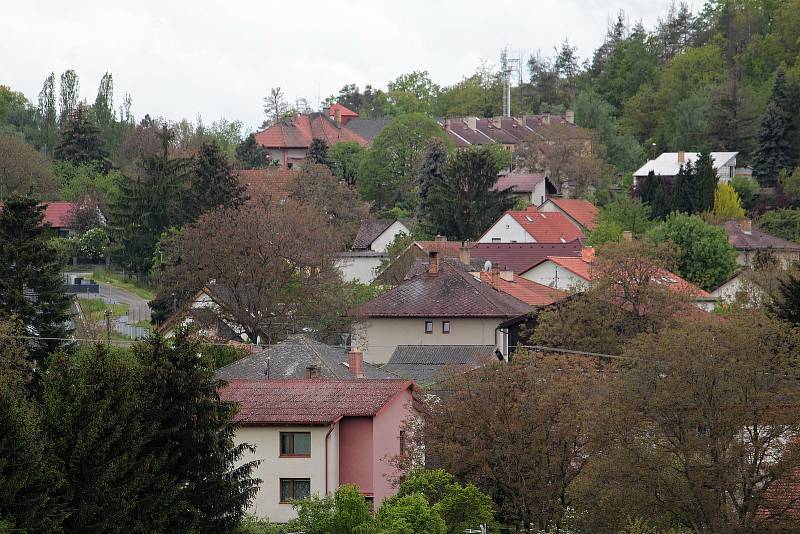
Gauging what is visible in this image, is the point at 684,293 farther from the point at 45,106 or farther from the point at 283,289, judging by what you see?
the point at 45,106

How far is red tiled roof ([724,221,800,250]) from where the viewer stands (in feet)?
271

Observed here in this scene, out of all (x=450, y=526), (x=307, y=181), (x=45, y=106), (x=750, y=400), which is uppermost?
(x=45, y=106)

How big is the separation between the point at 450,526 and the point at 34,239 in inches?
732

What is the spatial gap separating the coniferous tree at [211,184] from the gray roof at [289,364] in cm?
3418

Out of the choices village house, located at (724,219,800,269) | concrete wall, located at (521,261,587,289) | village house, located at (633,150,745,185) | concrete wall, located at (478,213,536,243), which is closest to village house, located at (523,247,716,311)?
concrete wall, located at (521,261,587,289)

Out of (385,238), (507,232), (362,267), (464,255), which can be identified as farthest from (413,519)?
(385,238)

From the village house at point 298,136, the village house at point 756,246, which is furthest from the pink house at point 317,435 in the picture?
the village house at point 298,136

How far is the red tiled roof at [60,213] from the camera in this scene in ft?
298

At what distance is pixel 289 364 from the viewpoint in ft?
156

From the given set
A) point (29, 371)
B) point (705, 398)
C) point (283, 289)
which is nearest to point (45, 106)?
point (283, 289)

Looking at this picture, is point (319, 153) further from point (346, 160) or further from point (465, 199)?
point (465, 199)

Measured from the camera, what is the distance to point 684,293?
5338 centimetres

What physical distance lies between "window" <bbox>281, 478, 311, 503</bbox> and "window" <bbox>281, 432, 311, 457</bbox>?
645mm

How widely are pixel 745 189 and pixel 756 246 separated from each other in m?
22.0
